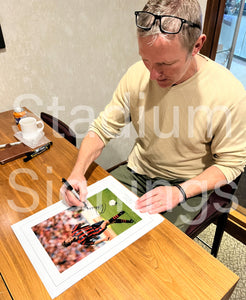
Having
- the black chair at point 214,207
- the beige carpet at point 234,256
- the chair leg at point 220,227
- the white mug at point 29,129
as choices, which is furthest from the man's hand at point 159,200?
the beige carpet at point 234,256

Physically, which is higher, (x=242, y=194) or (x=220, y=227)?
(x=220, y=227)

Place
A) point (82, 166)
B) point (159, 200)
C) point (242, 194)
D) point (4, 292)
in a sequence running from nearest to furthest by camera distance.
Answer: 1. point (4, 292)
2. point (159, 200)
3. point (82, 166)
4. point (242, 194)

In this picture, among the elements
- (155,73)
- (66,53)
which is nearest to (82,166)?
(155,73)

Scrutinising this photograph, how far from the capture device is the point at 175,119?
1043 millimetres

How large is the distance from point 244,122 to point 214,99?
0.14m

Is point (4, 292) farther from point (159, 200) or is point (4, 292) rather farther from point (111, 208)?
point (159, 200)

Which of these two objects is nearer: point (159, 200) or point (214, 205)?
point (159, 200)

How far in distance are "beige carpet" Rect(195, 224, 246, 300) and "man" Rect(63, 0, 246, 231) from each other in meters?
0.74

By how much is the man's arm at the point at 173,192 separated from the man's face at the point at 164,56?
39 centimetres

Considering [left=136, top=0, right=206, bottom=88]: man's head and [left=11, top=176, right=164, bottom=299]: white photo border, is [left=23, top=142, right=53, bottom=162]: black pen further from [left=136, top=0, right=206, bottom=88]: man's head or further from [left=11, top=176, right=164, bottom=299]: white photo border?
[left=136, top=0, right=206, bottom=88]: man's head

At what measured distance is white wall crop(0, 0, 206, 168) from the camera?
146 centimetres

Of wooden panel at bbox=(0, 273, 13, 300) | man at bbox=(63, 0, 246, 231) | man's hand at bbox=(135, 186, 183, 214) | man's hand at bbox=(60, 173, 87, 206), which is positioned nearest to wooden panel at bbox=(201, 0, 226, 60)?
man at bbox=(63, 0, 246, 231)

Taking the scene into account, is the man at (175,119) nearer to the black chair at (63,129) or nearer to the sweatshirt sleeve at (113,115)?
the sweatshirt sleeve at (113,115)

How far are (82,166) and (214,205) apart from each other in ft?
1.87
